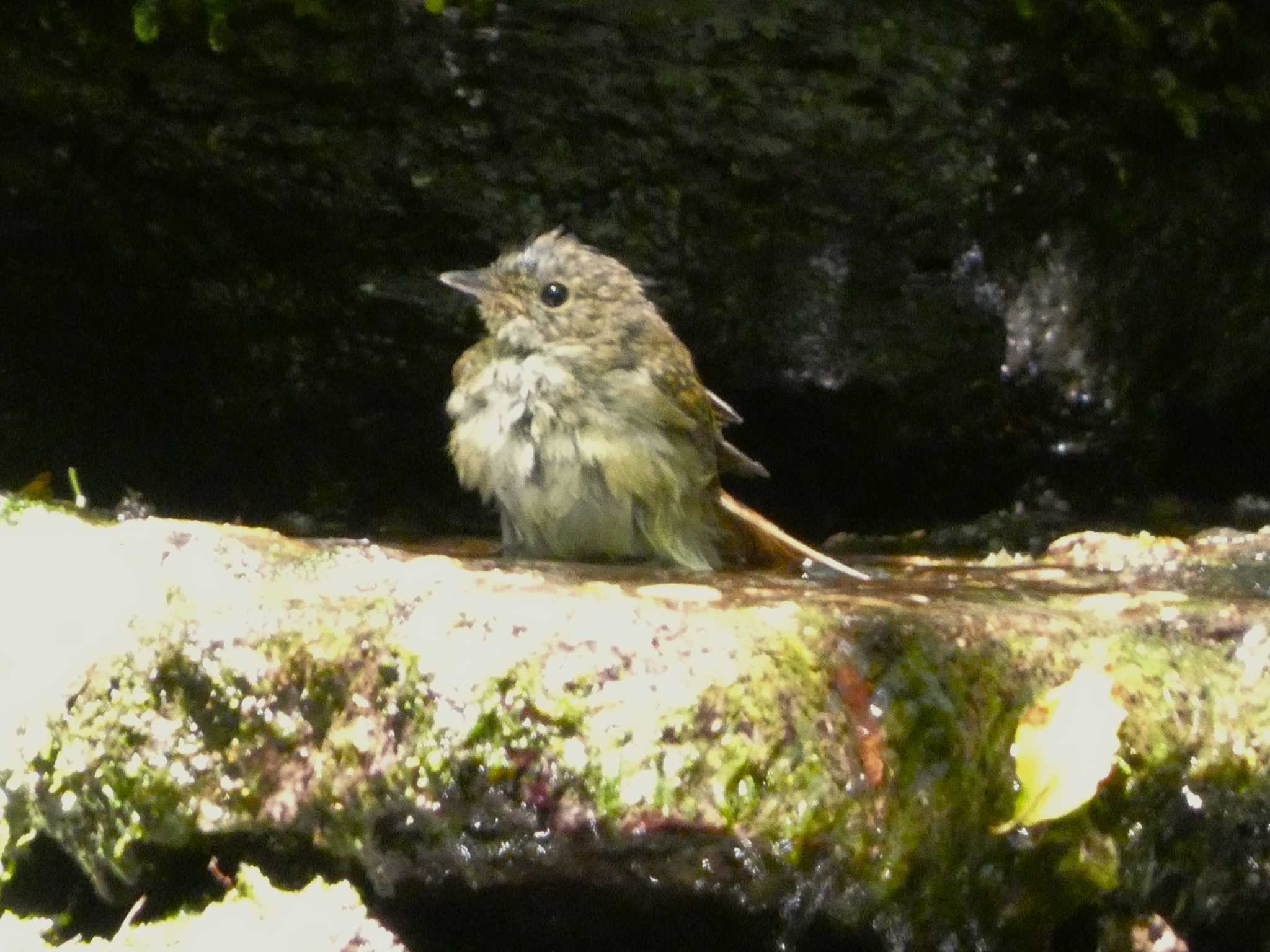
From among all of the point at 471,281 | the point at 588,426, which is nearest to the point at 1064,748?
the point at 588,426

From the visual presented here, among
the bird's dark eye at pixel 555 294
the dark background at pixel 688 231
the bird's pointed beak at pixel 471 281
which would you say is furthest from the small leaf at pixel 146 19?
the bird's dark eye at pixel 555 294

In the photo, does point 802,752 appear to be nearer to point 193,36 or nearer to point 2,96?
point 193,36

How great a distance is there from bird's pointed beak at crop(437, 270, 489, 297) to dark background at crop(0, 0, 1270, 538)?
1.00 metres

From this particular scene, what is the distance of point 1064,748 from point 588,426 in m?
1.92

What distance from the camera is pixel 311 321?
6.21m

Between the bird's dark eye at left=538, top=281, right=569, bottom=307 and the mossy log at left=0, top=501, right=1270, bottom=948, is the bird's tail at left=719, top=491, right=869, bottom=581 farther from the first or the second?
the mossy log at left=0, top=501, right=1270, bottom=948

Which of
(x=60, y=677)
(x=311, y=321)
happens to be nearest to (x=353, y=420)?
(x=311, y=321)

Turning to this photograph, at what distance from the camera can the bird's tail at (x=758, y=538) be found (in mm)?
4988

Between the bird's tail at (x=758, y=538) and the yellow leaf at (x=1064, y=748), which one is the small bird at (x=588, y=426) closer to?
the bird's tail at (x=758, y=538)

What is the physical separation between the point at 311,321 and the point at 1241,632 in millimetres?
3927

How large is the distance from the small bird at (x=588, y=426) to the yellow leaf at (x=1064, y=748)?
4.87 feet

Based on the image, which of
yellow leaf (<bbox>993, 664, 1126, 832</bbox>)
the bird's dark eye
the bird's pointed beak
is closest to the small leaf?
the bird's pointed beak

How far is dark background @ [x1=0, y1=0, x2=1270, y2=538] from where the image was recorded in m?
5.64

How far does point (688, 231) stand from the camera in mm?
5965
